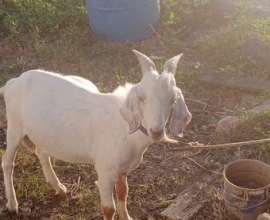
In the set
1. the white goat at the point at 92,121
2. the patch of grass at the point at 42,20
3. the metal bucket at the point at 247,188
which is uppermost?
the white goat at the point at 92,121

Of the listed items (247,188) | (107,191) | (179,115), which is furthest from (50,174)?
(247,188)

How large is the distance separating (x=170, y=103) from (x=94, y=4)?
4.64 meters

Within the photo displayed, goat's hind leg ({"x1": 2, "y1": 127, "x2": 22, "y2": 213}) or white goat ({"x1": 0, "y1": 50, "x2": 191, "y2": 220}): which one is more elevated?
white goat ({"x1": 0, "y1": 50, "x2": 191, "y2": 220})

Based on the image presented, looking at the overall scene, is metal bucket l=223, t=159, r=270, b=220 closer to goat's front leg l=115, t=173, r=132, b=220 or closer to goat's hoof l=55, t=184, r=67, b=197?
goat's front leg l=115, t=173, r=132, b=220

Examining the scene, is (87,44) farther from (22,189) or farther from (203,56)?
(22,189)

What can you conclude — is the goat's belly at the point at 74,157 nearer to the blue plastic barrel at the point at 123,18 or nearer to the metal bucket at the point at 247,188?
the metal bucket at the point at 247,188

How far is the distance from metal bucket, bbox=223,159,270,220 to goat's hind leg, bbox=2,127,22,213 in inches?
71.4

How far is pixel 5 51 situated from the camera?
7.70 meters

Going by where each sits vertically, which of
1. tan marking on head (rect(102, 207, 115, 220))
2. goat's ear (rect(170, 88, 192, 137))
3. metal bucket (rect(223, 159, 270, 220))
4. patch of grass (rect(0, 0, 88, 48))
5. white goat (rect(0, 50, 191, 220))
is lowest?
patch of grass (rect(0, 0, 88, 48))

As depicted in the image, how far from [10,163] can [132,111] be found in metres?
1.60

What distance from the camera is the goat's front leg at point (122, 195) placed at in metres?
4.04

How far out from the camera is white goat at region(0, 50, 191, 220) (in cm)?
332

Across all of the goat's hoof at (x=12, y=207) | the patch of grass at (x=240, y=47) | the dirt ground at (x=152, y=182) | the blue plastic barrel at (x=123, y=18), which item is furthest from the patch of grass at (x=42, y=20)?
the goat's hoof at (x=12, y=207)

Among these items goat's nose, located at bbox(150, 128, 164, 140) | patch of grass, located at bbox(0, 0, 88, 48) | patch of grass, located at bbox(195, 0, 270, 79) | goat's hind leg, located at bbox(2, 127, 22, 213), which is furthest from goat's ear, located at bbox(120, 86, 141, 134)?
patch of grass, located at bbox(0, 0, 88, 48)
